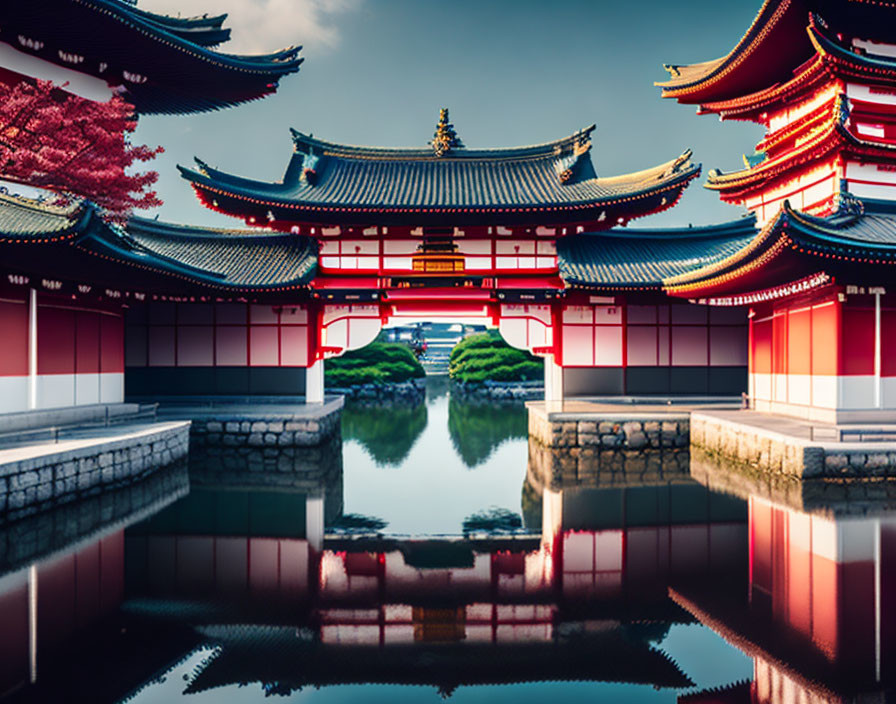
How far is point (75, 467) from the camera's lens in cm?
1052

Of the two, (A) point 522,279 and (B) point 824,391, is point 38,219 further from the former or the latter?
(B) point 824,391

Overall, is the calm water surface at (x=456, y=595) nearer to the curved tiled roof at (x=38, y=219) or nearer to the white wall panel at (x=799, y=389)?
the white wall panel at (x=799, y=389)

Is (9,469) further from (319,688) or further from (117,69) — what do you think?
(117,69)

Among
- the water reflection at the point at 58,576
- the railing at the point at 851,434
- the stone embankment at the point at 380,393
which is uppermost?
the railing at the point at 851,434

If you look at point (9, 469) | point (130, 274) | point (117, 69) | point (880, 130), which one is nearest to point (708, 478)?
point (880, 130)

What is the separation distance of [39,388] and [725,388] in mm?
20265

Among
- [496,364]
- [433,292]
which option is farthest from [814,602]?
[496,364]

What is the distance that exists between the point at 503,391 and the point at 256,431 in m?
21.5

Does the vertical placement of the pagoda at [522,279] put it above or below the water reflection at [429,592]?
above

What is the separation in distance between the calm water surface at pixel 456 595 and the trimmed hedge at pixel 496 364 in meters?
25.2

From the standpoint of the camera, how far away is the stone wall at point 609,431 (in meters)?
16.3

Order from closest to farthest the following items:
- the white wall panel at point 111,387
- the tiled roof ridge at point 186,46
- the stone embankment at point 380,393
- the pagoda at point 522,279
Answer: the tiled roof ridge at point 186,46
the white wall panel at point 111,387
the pagoda at point 522,279
the stone embankment at point 380,393

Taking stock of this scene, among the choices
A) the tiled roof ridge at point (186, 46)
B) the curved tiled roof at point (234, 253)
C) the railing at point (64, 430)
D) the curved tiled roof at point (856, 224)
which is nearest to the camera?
the railing at point (64, 430)

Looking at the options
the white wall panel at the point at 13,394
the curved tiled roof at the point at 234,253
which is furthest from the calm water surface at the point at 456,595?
the curved tiled roof at the point at 234,253
